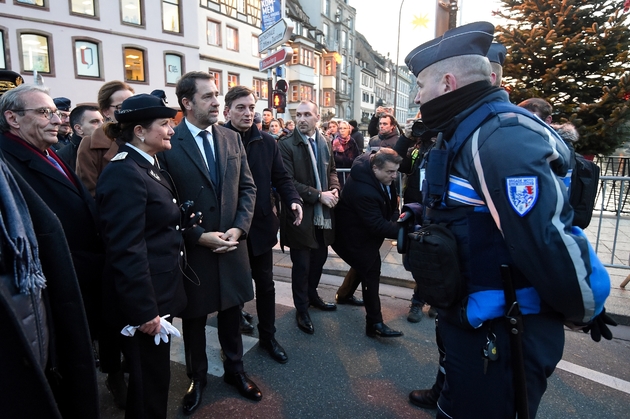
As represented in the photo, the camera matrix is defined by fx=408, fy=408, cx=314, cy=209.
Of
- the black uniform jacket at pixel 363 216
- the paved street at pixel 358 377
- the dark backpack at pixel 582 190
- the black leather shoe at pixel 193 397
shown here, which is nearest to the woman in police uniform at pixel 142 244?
the black leather shoe at pixel 193 397

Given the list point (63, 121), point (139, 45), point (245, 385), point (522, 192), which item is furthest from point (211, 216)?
point (139, 45)

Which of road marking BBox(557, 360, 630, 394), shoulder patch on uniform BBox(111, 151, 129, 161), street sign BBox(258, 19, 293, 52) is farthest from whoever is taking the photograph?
street sign BBox(258, 19, 293, 52)

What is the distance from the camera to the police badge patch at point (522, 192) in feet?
4.79

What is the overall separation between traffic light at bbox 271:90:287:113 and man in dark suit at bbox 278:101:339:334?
5984 mm

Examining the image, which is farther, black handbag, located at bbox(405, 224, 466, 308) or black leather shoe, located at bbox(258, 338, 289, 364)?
black leather shoe, located at bbox(258, 338, 289, 364)

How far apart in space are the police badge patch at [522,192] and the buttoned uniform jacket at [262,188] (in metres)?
2.35

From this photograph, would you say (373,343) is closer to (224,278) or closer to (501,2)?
(224,278)

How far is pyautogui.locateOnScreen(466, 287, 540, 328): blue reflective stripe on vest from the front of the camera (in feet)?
5.41

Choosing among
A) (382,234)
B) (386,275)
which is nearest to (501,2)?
(386,275)

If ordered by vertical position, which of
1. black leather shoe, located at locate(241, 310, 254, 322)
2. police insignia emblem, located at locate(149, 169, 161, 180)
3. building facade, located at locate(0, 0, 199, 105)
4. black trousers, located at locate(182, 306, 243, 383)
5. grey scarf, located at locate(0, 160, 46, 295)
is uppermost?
building facade, located at locate(0, 0, 199, 105)

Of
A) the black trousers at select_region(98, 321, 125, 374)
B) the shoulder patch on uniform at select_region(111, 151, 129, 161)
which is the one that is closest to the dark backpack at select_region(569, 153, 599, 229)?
the shoulder patch on uniform at select_region(111, 151, 129, 161)

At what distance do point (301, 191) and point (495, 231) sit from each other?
8.61ft

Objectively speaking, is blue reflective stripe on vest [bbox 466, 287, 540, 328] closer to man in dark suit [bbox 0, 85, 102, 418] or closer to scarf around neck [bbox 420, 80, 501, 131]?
scarf around neck [bbox 420, 80, 501, 131]

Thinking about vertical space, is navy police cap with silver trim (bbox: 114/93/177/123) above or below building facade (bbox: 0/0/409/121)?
below
